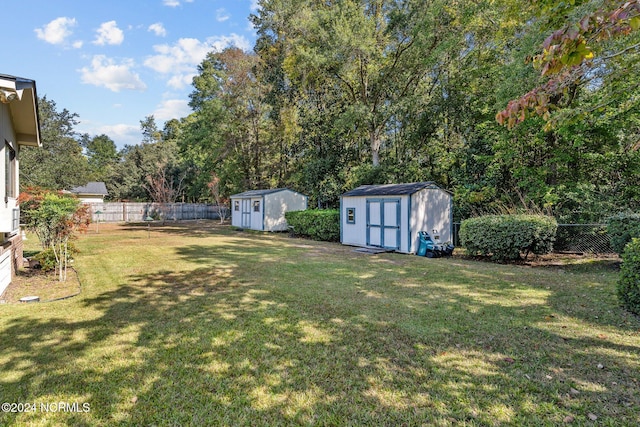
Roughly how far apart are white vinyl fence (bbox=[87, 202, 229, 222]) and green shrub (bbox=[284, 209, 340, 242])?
46.8ft

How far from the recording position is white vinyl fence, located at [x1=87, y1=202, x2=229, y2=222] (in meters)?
25.9

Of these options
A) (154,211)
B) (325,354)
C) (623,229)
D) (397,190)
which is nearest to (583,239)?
(623,229)

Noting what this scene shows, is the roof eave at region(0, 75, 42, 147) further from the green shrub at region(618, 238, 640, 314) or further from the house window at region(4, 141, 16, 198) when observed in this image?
the green shrub at region(618, 238, 640, 314)

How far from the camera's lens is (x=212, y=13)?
1233 cm

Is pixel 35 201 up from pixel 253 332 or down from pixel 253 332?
up

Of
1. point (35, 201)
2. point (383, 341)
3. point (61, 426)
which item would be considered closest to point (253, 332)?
point (383, 341)

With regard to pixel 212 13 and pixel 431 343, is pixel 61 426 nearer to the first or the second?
pixel 431 343

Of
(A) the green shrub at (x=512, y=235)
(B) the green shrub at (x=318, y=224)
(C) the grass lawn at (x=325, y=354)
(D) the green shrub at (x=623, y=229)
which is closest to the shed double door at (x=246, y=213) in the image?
(B) the green shrub at (x=318, y=224)

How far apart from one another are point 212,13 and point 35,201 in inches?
360

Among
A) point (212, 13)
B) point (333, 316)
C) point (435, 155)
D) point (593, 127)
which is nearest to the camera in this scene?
point (333, 316)

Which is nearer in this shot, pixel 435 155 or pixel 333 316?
pixel 333 316

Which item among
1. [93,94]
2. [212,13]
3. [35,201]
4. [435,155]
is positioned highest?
[212,13]

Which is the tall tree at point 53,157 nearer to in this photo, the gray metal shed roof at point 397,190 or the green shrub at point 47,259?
the green shrub at point 47,259

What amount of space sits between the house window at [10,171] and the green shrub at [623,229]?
485 inches
